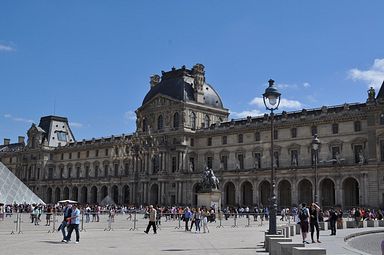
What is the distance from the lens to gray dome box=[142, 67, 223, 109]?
83.8 metres

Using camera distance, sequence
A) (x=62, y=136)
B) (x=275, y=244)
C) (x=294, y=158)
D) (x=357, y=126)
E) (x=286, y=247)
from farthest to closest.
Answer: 1. (x=62, y=136)
2. (x=294, y=158)
3. (x=357, y=126)
4. (x=275, y=244)
5. (x=286, y=247)

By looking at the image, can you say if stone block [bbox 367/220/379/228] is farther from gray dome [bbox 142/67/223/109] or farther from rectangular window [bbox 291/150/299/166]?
gray dome [bbox 142/67/223/109]

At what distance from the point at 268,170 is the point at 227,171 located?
7271mm

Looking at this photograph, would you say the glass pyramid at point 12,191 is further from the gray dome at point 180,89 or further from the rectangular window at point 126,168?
the gray dome at point 180,89

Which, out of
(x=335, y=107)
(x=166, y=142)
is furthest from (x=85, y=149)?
(x=335, y=107)

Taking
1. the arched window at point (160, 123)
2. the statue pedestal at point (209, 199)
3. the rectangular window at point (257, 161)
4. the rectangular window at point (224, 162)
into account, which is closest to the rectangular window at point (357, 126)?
the rectangular window at point (257, 161)

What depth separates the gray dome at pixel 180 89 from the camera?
275ft

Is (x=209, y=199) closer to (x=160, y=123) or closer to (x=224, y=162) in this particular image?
(x=224, y=162)

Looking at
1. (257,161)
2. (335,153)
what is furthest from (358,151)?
(257,161)

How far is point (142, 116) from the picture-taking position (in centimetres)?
8788

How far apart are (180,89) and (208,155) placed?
11.4 metres

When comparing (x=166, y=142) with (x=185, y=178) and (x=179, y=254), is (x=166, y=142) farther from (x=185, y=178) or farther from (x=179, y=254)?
(x=179, y=254)

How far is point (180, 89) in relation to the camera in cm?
8375

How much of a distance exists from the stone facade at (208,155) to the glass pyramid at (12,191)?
20.9 metres
